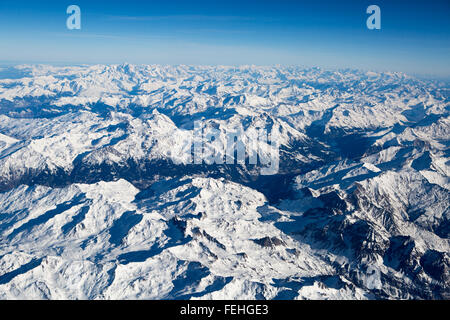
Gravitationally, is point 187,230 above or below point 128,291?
above

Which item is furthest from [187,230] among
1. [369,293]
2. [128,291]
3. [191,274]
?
[369,293]

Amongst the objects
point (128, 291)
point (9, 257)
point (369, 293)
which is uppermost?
point (9, 257)

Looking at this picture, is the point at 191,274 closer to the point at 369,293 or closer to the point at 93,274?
the point at 93,274
